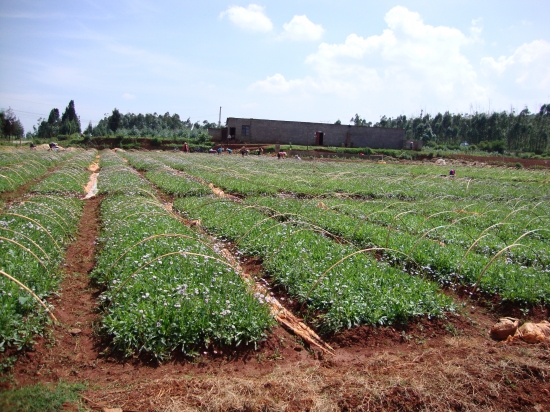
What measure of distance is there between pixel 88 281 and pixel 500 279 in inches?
304

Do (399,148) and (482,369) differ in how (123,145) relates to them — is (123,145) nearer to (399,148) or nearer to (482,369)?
(399,148)

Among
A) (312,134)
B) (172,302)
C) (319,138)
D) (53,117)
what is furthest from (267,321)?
(53,117)

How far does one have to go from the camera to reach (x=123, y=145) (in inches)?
2516

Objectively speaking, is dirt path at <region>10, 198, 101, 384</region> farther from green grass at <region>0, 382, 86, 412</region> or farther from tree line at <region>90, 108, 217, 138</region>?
tree line at <region>90, 108, 217, 138</region>

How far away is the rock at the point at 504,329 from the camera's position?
591cm

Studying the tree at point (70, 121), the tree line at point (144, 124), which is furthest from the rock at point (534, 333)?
the tree at point (70, 121)

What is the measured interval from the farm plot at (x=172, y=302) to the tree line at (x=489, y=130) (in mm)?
83130

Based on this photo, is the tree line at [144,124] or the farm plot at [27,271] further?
the tree line at [144,124]

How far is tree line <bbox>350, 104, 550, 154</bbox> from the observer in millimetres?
80938

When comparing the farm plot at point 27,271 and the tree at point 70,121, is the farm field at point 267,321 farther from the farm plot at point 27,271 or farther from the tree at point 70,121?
the tree at point 70,121

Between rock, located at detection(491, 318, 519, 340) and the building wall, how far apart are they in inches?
2390

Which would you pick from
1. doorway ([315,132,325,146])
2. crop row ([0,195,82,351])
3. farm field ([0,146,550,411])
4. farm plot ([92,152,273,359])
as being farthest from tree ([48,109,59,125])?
farm plot ([92,152,273,359])

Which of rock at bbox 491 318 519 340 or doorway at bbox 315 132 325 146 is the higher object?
doorway at bbox 315 132 325 146

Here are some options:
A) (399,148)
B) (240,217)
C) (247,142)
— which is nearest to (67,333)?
(240,217)
